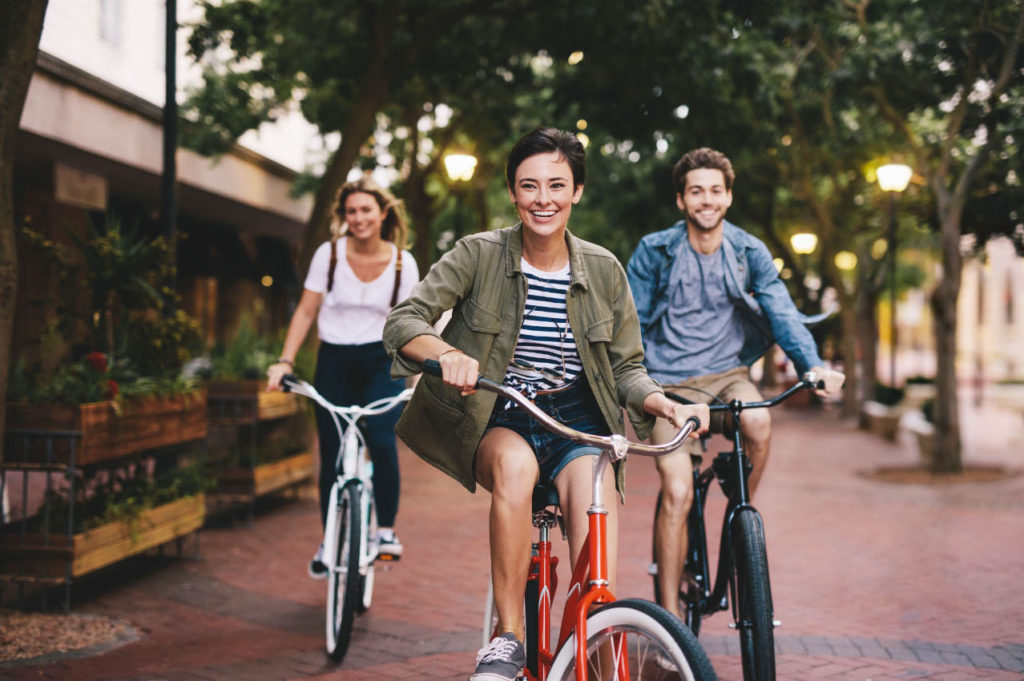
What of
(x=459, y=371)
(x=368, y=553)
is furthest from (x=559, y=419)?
(x=368, y=553)

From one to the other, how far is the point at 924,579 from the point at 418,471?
22.9 feet

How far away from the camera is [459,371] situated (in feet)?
9.18

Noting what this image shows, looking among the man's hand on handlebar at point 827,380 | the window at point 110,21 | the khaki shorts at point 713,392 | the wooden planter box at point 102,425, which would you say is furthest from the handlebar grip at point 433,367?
the window at point 110,21

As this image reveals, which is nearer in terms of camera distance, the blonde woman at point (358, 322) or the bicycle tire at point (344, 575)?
the bicycle tire at point (344, 575)

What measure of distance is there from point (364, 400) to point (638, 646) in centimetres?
321

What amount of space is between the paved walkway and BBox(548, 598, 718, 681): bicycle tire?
2001 mm

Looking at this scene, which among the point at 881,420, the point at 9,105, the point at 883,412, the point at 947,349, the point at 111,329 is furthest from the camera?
the point at 883,412

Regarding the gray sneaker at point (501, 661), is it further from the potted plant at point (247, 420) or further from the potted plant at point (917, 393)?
the potted plant at point (917, 393)

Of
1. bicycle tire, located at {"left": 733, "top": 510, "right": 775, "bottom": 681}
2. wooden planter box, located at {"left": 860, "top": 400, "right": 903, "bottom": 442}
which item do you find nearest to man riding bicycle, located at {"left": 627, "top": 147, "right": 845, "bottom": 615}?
bicycle tire, located at {"left": 733, "top": 510, "right": 775, "bottom": 681}

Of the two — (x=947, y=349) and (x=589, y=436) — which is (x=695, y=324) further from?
(x=947, y=349)

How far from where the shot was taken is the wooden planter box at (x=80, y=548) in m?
5.58

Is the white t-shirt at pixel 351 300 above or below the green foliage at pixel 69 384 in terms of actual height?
above

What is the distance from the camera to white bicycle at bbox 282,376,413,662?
15.9 ft

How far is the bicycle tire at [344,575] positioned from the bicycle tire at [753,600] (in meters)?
1.73
